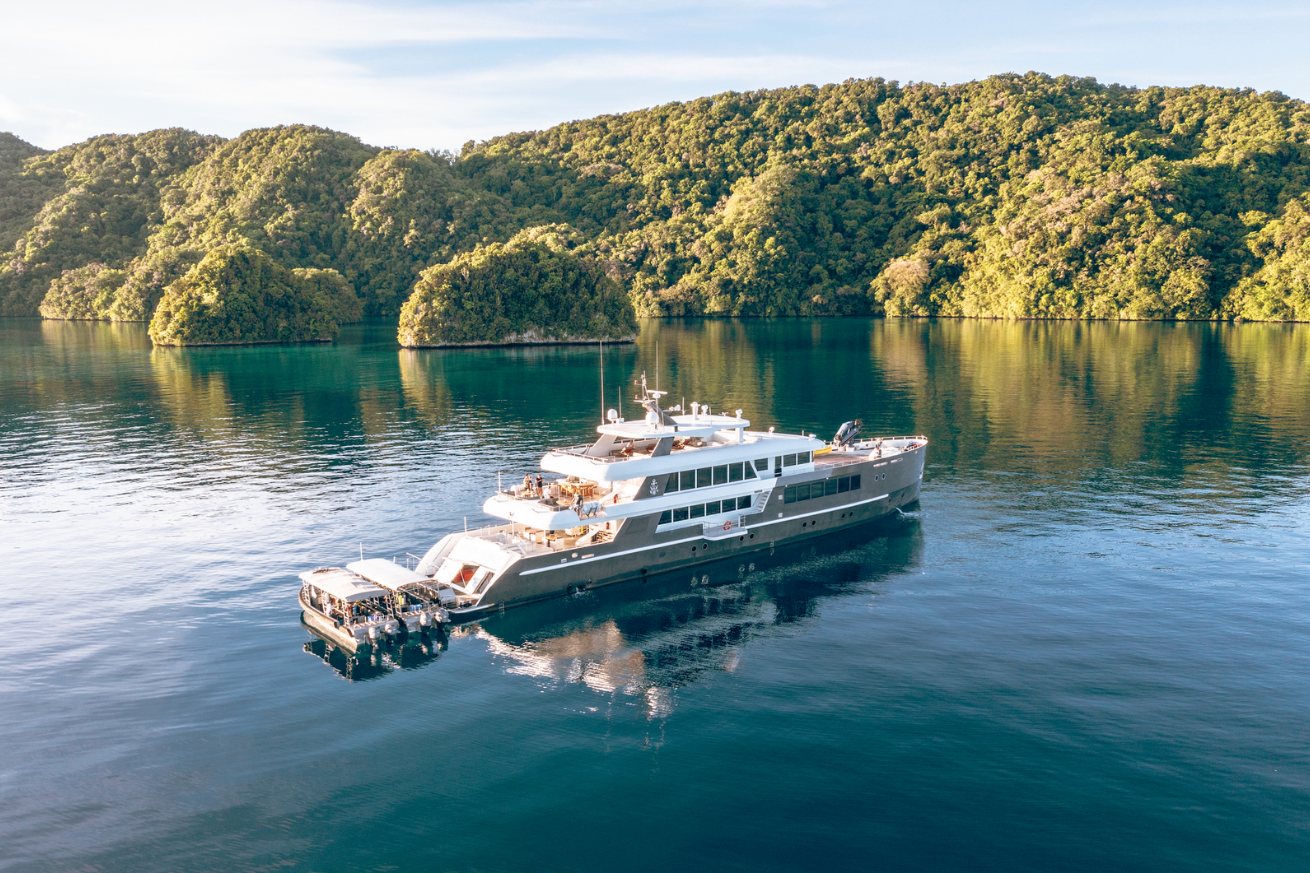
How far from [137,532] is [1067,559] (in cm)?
5531

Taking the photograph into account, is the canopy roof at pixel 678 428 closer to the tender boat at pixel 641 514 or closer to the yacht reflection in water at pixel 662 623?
the tender boat at pixel 641 514

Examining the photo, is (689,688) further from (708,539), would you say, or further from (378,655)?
(708,539)

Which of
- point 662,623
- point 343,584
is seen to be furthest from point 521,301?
point 662,623

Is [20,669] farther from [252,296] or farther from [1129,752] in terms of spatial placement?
[252,296]

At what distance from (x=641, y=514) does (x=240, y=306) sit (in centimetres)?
16833

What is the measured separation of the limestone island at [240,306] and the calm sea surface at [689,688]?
118m

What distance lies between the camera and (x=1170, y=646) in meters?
34.2

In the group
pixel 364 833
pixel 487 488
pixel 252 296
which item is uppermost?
pixel 252 296

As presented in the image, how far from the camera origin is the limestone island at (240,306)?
177 meters

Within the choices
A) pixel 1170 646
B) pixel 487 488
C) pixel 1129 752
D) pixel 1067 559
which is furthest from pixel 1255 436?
pixel 487 488

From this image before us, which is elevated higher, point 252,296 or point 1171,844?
point 252,296

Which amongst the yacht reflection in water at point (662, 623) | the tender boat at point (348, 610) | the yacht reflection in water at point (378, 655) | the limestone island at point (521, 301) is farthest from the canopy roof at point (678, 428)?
the limestone island at point (521, 301)

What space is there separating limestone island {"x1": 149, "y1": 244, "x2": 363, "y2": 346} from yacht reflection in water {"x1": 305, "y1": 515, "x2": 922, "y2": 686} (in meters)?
166

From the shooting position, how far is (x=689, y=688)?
105 ft
